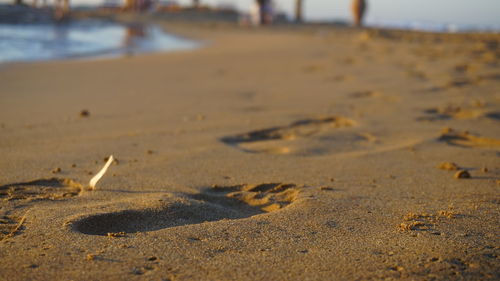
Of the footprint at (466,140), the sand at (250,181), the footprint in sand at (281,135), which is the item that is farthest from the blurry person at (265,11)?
the footprint at (466,140)

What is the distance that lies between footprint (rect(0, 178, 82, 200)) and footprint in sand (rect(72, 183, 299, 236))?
32 cm

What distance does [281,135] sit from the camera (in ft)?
9.86

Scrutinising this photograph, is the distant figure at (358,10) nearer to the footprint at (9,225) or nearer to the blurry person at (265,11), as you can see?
the blurry person at (265,11)

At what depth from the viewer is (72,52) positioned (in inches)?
300

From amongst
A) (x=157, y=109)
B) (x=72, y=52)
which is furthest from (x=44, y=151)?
(x=72, y=52)

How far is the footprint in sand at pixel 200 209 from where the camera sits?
1719 millimetres

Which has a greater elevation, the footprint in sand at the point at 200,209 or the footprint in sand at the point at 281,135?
the footprint in sand at the point at 200,209

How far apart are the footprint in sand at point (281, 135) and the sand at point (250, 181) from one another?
0.01m

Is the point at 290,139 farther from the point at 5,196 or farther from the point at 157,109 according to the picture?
the point at 5,196

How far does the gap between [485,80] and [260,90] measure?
2.07m

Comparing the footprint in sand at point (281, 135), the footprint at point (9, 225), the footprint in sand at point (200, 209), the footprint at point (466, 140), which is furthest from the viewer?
the footprint at point (466, 140)

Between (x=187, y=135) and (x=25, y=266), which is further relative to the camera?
(x=187, y=135)

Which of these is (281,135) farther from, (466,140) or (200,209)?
(200,209)

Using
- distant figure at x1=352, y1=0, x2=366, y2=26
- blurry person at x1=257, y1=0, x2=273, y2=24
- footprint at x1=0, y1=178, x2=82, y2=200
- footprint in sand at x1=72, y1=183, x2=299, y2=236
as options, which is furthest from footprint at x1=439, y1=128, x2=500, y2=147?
blurry person at x1=257, y1=0, x2=273, y2=24
